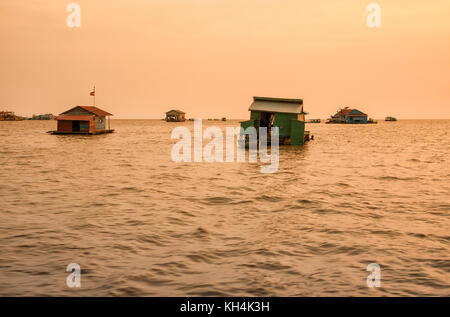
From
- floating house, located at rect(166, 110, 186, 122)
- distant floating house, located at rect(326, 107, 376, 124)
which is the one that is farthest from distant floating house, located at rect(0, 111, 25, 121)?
distant floating house, located at rect(326, 107, 376, 124)

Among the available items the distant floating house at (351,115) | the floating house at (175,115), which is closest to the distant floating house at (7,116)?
the floating house at (175,115)

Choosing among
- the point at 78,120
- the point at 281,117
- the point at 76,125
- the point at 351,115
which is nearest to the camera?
the point at 281,117

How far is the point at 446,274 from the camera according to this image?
7531mm

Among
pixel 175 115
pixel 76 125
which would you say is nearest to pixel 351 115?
pixel 175 115

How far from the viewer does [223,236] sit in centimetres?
995

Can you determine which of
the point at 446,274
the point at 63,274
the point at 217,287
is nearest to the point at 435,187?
the point at 446,274

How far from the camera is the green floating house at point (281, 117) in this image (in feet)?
127

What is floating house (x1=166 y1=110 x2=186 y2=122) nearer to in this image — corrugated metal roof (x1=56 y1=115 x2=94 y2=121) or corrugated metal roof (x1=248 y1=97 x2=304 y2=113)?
corrugated metal roof (x1=56 y1=115 x2=94 y2=121)

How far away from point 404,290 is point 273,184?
1228 cm

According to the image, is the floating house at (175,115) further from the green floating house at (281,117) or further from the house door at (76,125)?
the green floating house at (281,117)

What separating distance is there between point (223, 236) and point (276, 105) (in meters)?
31.1

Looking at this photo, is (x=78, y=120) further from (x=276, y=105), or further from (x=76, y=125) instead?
(x=276, y=105)

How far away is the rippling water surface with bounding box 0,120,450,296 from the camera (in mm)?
6988
